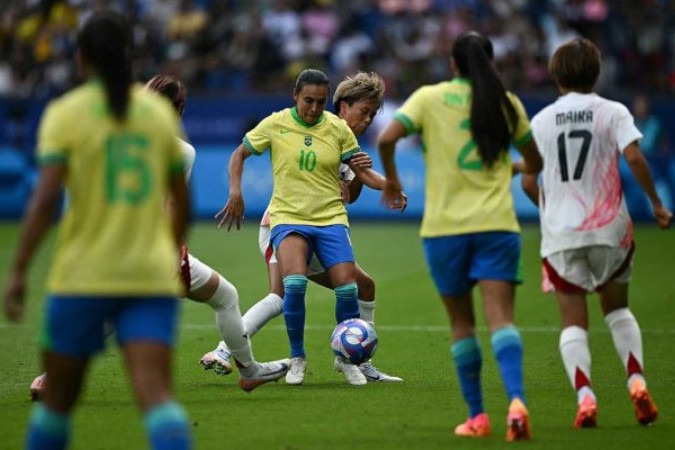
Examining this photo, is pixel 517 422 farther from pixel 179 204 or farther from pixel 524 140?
pixel 179 204

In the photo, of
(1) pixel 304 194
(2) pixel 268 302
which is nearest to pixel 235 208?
(1) pixel 304 194

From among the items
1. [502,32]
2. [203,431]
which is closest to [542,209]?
[203,431]

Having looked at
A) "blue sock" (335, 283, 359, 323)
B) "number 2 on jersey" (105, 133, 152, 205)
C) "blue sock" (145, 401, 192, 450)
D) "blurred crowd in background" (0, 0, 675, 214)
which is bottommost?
"blue sock" (335, 283, 359, 323)

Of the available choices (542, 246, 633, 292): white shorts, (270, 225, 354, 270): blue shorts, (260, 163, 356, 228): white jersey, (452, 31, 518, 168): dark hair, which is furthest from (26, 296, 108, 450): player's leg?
(260, 163, 356, 228): white jersey

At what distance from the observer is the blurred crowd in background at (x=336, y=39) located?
2517cm

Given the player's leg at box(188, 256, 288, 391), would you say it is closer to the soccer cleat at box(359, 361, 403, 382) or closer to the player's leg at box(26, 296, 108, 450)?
the soccer cleat at box(359, 361, 403, 382)

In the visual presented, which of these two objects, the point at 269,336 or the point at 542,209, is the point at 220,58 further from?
the point at 542,209

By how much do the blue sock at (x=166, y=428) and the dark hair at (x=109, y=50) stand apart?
1233 millimetres

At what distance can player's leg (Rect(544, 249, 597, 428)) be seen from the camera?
7.63m

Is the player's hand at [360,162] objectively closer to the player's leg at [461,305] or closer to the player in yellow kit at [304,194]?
the player in yellow kit at [304,194]

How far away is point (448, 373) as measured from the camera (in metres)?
10.1

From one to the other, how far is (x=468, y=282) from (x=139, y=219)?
2433mm

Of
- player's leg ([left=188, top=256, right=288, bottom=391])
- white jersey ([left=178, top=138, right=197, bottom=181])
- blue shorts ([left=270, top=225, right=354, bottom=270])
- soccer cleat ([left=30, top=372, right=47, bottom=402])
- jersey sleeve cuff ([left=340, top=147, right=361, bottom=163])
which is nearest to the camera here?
white jersey ([left=178, top=138, right=197, bottom=181])

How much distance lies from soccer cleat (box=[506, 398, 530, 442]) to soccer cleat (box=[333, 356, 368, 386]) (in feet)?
8.43
